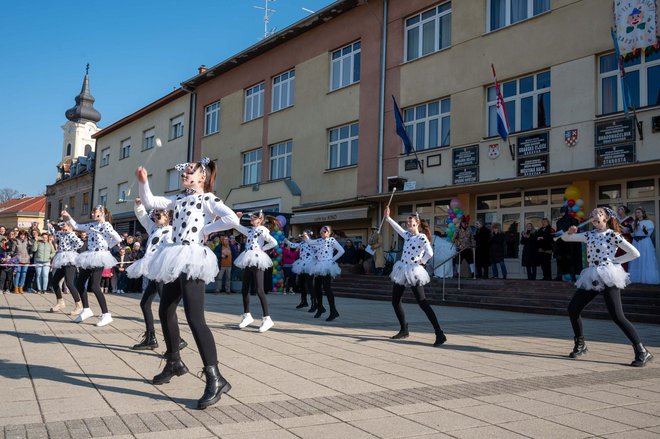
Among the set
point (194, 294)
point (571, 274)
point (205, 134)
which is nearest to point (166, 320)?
→ point (194, 294)

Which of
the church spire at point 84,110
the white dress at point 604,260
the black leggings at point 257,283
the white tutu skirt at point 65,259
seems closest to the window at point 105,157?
the church spire at point 84,110

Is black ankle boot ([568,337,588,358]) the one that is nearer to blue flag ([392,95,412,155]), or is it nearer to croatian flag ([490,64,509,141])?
croatian flag ([490,64,509,141])

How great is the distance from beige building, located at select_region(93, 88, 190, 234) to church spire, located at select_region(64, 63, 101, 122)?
3144 cm

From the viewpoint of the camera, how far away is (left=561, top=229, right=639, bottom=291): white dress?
7.88 metres

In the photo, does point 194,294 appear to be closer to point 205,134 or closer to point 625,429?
point 625,429

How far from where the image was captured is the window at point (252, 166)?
32.3 metres

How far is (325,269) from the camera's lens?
41.3ft

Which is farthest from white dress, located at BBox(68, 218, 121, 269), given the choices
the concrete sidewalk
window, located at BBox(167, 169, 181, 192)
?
window, located at BBox(167, 169, 181, 192)

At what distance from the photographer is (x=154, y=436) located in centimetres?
417

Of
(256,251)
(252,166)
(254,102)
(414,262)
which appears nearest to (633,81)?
(414,262)

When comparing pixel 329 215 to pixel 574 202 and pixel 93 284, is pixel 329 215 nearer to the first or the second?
pixel 574 202

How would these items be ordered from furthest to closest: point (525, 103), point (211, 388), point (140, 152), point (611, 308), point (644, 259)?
Answer: point (140, 152) < point (525, 103) < point (644, 259) < point (611, 308) < point (211, 388)

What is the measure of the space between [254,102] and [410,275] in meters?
25.4

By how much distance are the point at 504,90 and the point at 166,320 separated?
17425 mm
